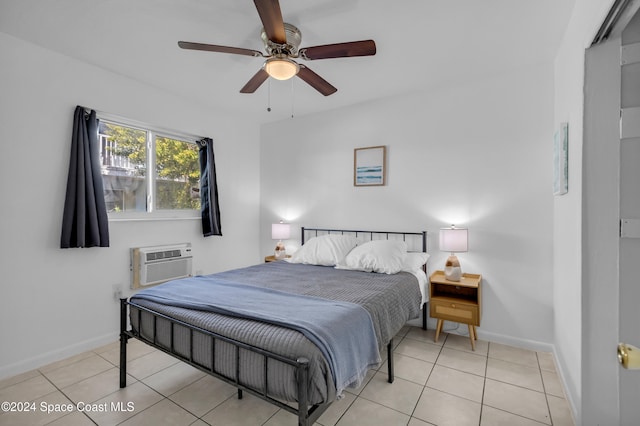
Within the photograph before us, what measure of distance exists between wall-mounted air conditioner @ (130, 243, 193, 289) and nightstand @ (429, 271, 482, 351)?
8.94ft

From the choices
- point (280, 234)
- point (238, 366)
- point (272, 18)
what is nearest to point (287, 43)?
point (272, 18)

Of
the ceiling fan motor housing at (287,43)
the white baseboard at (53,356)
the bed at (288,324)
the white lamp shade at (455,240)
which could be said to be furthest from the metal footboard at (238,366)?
the ceiling fan motor housing at (287,43)

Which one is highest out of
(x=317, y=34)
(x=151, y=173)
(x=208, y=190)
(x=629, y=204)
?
(x=317, y=34)

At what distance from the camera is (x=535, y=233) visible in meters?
2.82

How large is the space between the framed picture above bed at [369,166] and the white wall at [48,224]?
2.30 metres

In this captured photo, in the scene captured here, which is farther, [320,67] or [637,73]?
[320,67]

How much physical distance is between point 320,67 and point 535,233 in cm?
252

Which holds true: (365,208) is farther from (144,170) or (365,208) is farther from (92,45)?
(92,45)

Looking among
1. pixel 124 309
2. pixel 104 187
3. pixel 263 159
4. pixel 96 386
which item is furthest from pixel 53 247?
pixel 263 159

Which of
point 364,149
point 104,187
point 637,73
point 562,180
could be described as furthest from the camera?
point 364,149

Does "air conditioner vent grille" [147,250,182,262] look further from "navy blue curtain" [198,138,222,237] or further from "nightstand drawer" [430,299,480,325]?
"nightstand drawer" [430,299,480,325]

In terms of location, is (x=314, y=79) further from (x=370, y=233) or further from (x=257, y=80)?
(x=370, y=233)

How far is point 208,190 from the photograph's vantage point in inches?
149

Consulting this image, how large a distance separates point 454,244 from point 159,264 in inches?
120
